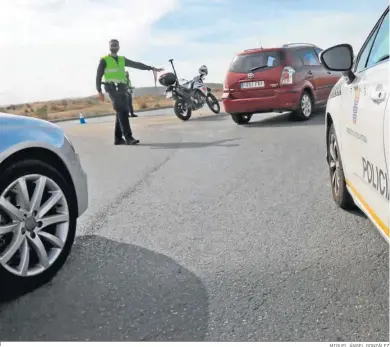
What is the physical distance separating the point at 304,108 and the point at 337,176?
8193mm

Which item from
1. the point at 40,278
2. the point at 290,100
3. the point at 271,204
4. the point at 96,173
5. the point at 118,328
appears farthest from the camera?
the point at 290,100

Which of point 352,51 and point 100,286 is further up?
point 352,51

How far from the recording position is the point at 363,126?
3.05m

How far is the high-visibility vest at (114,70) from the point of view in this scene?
1041cm

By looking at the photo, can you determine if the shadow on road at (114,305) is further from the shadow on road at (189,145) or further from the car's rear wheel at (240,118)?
the car's rear wheel at (240,118)

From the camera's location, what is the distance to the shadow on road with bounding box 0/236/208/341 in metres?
2.62

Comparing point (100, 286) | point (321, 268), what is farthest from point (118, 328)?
point (321, 268)

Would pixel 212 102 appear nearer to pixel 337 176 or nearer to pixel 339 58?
pixel 337 176

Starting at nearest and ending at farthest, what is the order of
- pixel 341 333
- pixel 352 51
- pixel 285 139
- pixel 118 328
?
1. pixel 341 333
2. pixel 118 328
3. pixel 352 51
4. pixel 285 139

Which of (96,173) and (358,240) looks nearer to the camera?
(358,240)

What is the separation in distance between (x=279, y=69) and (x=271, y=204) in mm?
7546

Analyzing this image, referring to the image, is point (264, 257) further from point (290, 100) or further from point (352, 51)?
point (290, 100)

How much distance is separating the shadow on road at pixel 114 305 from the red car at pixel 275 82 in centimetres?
889

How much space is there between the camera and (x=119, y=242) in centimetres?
406
